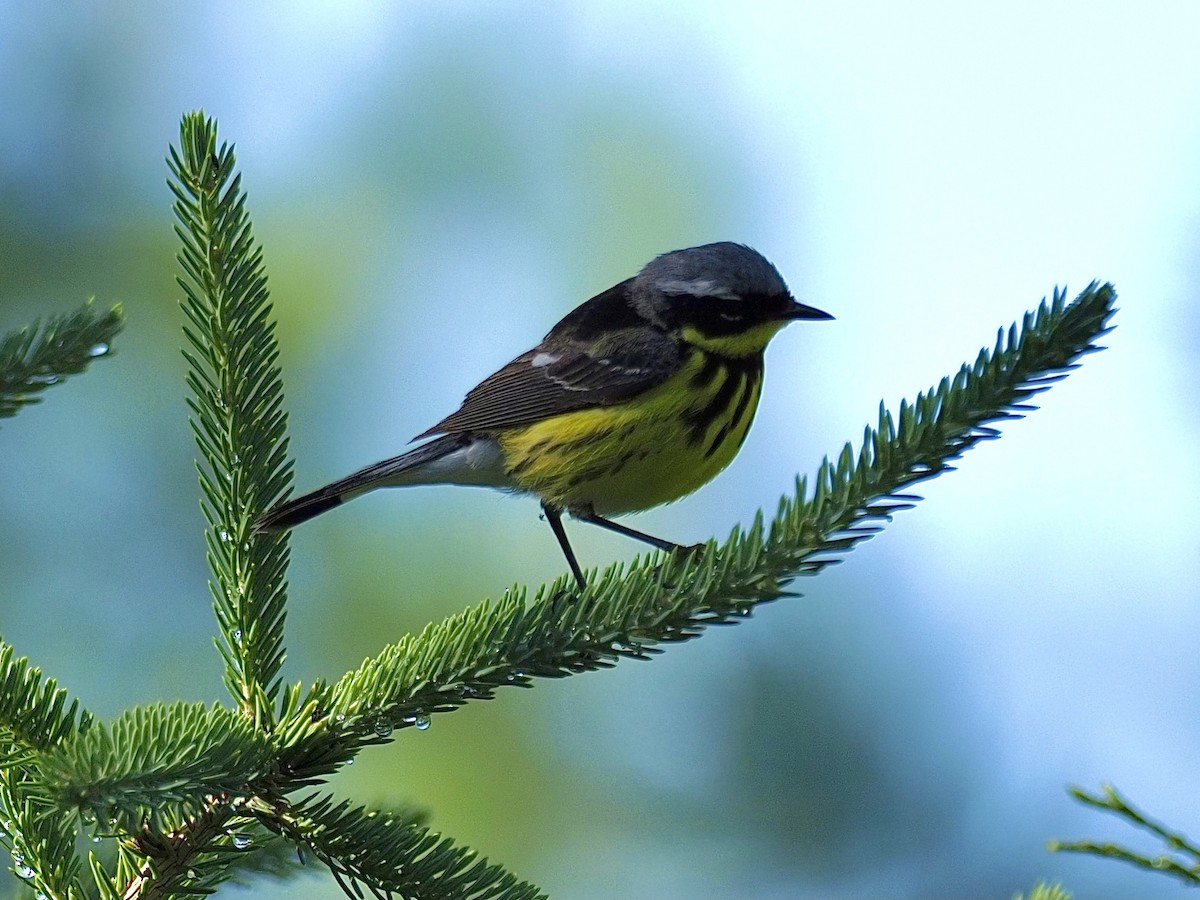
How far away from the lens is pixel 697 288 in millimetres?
3846

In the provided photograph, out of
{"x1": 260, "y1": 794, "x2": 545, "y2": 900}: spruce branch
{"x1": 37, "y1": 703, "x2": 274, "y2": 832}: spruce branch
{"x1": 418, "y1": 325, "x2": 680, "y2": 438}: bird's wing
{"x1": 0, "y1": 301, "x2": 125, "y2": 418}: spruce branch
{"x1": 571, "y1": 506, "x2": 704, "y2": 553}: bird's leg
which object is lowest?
{"x1": 260, "y1": 794, "x2": 545, "y2": 900}: spruce branch

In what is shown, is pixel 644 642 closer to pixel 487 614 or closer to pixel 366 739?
pixel 487 614

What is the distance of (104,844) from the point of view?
2.18m

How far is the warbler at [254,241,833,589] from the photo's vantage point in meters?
3.37

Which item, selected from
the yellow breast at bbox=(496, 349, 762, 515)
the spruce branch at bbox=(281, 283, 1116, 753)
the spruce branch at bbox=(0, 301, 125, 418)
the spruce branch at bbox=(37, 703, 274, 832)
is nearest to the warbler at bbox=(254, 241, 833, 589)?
the yellow breast at bbox=(496, 349, 762, 515)

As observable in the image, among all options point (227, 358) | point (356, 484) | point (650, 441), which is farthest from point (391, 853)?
point (650, 441)

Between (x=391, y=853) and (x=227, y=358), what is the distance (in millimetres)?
843

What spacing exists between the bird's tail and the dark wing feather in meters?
0.06

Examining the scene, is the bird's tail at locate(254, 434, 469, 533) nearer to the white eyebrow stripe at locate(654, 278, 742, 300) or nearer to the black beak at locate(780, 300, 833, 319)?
the white eyebrow stripe at locate(654, 278, 742, 300)

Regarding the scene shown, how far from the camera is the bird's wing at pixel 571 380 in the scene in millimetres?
3473

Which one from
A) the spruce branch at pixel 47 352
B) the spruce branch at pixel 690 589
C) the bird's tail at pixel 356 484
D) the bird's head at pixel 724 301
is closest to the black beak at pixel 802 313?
the bird's head at pixel 724 301

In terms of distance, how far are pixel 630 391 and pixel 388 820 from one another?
6.16 feet

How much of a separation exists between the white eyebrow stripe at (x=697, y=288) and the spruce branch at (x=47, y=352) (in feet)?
7.05

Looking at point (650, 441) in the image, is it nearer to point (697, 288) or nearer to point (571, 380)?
point (571, 380)
